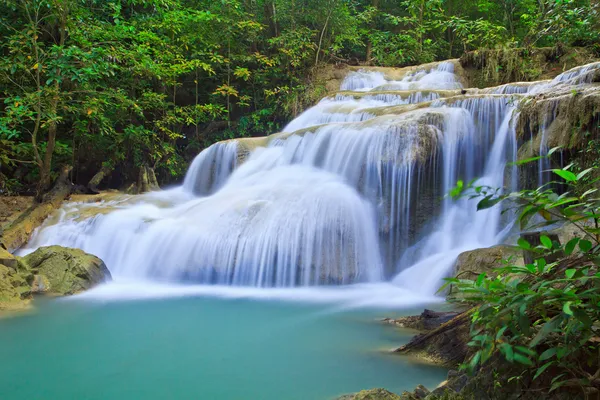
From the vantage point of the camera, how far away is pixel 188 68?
12898 mm

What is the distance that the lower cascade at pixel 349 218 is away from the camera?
6797mm

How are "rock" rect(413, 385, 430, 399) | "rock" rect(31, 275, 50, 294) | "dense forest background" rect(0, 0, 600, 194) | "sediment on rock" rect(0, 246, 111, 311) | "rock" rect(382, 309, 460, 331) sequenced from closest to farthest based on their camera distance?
"rock" rect(413, 385, 430, 399), "rock" rect(382, 309, 460, 331), "sediment on rock" rect(0, 246, 111, 311), "rock" rect(31, 275, 50, 294), "dense forest background" rect(0, 0, 600, 194)

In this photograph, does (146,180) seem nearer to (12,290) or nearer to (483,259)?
(12,290)

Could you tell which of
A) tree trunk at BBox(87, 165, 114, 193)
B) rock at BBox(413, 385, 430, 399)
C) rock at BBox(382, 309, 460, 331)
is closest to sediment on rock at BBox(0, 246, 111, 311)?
rock at BBox(382, 309, 460, 331)

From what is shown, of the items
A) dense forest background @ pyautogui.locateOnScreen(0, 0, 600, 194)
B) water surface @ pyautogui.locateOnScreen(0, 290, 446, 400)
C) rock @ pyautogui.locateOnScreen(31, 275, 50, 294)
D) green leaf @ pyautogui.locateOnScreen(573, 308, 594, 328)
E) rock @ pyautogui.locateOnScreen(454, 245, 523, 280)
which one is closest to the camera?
green leaf @ pyautogui.locateOnScreen(573, 308, 594, 328)

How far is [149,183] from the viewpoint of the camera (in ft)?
39.2

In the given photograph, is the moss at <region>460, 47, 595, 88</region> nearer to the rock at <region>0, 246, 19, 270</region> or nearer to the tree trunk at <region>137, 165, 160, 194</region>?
the tree trunk at <region>137, 165, 160, 194</region>

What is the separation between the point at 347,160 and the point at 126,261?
158 inches

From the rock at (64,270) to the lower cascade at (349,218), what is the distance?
2.56ft

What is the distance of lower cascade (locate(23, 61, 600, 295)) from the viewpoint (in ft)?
22.3

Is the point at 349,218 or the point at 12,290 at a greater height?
the point at 349,218

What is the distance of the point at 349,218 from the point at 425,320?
312 centimetres

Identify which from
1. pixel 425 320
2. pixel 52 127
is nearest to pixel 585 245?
pixel 425 320

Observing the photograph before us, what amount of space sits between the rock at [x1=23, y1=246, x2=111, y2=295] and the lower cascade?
2.56ft
